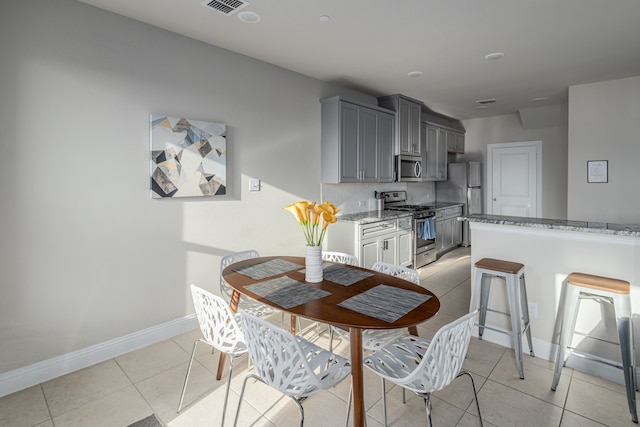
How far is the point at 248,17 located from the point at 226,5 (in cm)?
21

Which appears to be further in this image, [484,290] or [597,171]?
[597,171]

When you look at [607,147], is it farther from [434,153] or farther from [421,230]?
[421,230]

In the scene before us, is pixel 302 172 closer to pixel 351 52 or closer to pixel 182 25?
pixel 351 52

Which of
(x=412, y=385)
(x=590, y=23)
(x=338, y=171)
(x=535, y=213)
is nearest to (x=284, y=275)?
(x=412, y=385)

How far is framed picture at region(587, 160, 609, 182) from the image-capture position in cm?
426

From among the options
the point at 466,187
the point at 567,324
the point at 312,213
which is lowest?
the point at 567,324

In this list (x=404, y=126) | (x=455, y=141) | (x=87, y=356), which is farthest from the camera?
(x=455, y=141)

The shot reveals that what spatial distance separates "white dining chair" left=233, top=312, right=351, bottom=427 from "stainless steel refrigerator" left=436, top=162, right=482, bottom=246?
5.78 metres

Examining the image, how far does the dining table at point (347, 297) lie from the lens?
1504mm

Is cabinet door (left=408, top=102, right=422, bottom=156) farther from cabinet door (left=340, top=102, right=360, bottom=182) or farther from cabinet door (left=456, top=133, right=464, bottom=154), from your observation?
cabinet door (left=456, top=133, right=464, bottom=154)

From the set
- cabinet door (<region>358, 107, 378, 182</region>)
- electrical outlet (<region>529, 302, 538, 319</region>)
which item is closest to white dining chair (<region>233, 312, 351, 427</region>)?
electrical outlet (<region>529, 302, 538, 319</region>)

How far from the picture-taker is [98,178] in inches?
96.0

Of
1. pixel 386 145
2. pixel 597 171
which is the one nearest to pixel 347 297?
pixel 386 145

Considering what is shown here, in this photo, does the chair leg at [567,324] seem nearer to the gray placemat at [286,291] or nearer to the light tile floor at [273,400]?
the light tile floor at [273,400]
